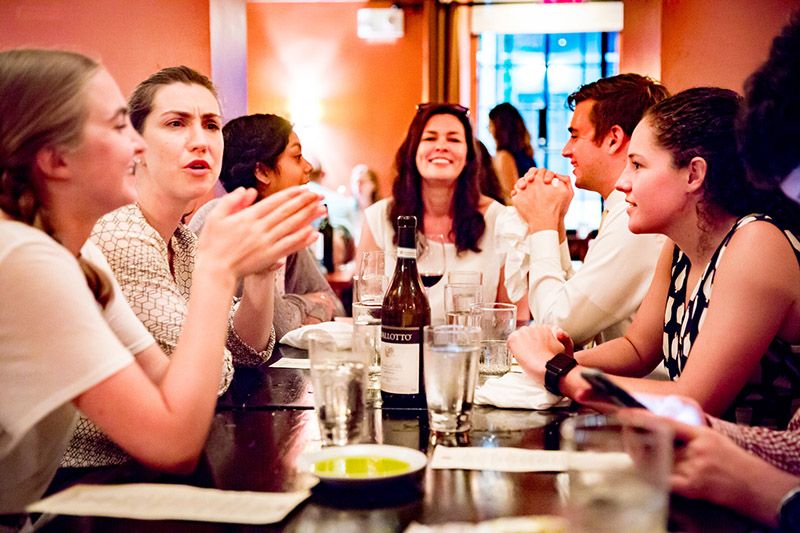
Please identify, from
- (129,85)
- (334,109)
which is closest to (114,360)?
(129,85)

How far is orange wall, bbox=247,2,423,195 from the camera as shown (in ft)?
28.1

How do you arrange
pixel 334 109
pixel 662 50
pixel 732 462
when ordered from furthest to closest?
pixel 334 109 → pixel 662 50 → pixel 732 462

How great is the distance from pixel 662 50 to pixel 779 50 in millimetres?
5495

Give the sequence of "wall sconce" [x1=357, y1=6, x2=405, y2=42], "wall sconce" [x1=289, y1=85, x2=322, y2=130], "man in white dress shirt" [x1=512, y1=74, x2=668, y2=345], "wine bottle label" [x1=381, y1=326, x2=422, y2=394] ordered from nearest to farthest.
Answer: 1. "wine bottle label" [x1=381, y1=326, x2=422, y2=394]
2. "man in white dress shirt" [x1=512, y1=74, x2=668, y2=345]
3. "wall sconce" [x1=357, y1=6, x2=405, y2=42]
4. "wall sconce" [x1=289, y1=85, x2=322, y2=130]

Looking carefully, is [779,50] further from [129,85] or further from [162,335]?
[129,85]

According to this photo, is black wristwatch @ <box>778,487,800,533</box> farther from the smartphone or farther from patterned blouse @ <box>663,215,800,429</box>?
patterned blouse @ <box>663,215,800,429</box>

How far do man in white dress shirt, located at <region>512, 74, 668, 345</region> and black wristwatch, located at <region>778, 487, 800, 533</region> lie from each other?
4.33 feet

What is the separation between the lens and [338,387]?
1.22 meters

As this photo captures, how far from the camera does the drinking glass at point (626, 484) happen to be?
75cm

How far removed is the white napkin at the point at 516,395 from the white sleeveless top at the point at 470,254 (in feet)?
4.83

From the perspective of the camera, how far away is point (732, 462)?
1010mm

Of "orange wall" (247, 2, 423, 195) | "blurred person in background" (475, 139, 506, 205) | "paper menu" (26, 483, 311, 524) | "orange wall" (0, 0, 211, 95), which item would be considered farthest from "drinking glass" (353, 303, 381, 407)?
"orange wall" (247, 2, 423, 195)

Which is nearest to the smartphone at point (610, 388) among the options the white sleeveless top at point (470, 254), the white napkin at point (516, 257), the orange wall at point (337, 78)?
the white napkin at point (516, 257)

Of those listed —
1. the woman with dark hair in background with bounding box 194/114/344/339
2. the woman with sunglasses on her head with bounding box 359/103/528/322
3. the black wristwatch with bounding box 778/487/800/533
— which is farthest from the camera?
the woman with sunglasses on her head with bounding box 359/103/528/322
